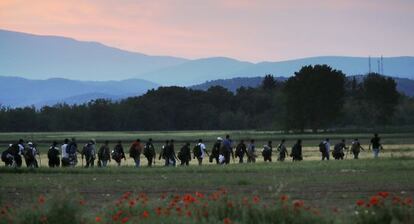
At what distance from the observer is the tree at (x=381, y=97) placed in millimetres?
121188

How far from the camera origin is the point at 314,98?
363ft

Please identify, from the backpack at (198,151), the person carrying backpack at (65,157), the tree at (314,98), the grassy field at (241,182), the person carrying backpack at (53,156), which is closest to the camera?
the grassy field at (241,182)

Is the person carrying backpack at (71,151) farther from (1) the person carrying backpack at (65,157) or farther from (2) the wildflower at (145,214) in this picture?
(2) the wildflower at (145,214)

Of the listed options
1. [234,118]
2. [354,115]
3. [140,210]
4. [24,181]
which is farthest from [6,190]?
[234,118]

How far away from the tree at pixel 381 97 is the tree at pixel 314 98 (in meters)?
11.7

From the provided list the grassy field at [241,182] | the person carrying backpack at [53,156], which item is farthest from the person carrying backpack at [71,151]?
the grassy field at [241,182]

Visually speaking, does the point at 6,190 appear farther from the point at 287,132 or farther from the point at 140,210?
the point at 287,132

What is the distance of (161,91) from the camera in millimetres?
152875

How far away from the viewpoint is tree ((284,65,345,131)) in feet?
362

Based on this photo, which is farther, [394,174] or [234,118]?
[234,118]

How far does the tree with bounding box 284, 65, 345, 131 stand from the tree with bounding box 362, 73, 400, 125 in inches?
461

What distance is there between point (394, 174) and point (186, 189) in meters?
8.54

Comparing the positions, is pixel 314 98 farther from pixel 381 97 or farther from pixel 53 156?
pixel 53 156

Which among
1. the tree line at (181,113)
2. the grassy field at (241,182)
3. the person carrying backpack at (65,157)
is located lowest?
the grassy field at (241,182)
